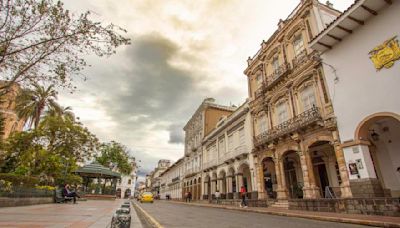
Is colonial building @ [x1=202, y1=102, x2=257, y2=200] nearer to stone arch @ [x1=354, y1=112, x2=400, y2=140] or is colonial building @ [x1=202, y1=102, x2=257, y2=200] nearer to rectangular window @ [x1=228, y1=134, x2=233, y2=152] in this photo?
rectangular window @ [x1=228, y1=134, x2=233, y2=152]

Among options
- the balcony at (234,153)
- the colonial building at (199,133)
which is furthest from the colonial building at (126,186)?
the balcony at (234,153)

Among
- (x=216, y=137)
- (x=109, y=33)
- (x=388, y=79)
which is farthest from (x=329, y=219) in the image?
(x=216, y=137)

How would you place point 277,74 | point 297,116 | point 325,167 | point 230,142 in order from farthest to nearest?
point 230,142, point 277,74, point 325,167, point 297,116

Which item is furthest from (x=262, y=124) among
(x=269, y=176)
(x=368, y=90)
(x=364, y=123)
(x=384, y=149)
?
(x=368, y=90)

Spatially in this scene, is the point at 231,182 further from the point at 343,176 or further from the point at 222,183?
the point at 343,176

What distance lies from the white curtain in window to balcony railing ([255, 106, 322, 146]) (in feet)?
2.03

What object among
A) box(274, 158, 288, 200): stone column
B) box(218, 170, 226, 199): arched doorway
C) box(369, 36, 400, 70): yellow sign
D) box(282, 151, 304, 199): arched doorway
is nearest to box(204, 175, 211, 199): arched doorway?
box(218, 170, 226, 199): arched doorway

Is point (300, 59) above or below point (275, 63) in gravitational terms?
below

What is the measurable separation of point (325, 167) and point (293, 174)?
3.00 m

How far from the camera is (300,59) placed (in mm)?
14805

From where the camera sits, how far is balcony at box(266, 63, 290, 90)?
15.9 metres

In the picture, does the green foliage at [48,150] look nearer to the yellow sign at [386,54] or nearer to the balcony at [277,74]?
the balcony at [277,74]

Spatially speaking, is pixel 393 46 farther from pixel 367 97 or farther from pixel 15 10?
pixel 15 10

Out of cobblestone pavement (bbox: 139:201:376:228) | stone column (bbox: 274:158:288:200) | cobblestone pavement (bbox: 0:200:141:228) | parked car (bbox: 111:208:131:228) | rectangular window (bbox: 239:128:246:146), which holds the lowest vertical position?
cobblestone pavement (bbox: 139:201:376:228)
